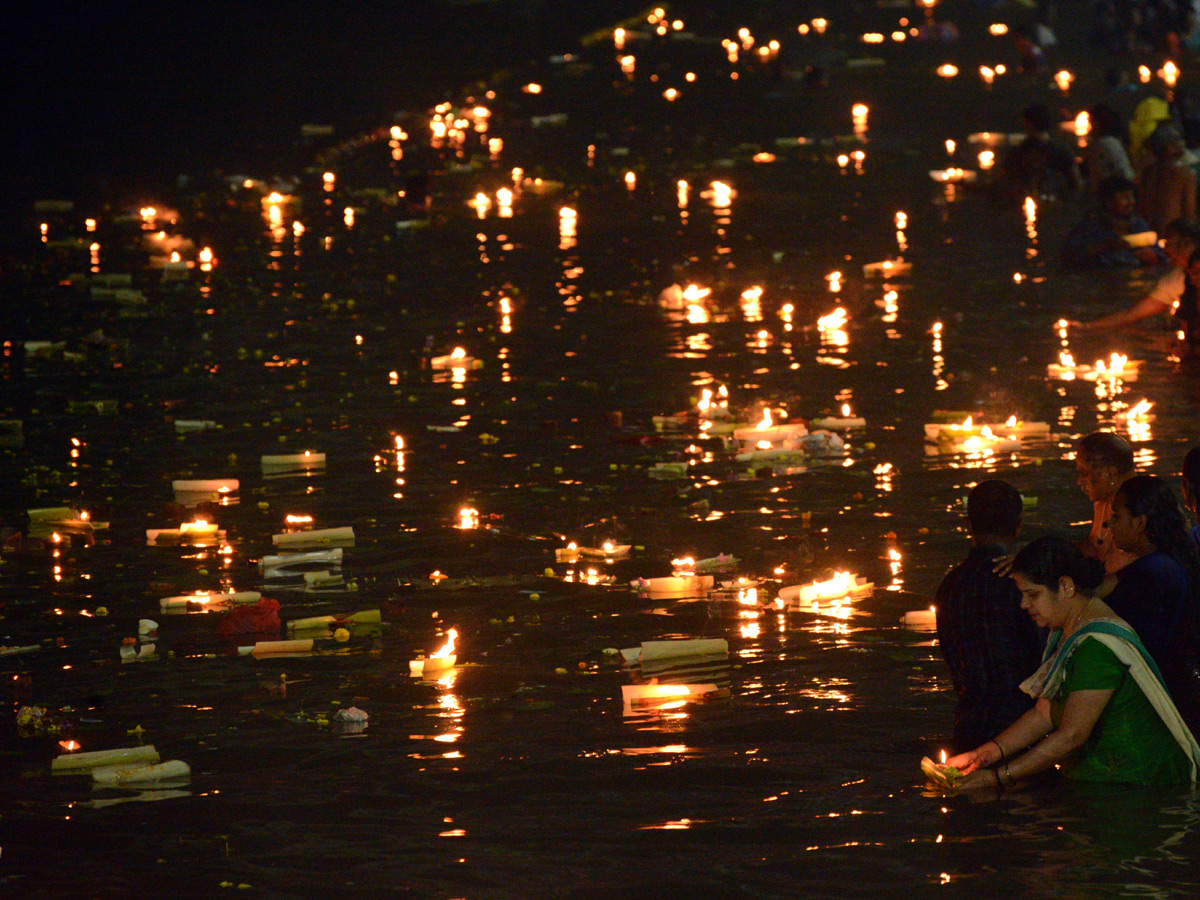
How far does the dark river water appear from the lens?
7656 mm

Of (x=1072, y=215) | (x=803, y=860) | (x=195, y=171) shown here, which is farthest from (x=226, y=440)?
(x=195, y=171)

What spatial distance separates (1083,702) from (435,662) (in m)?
3.49

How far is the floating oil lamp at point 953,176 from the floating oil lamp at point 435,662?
18.1 metres

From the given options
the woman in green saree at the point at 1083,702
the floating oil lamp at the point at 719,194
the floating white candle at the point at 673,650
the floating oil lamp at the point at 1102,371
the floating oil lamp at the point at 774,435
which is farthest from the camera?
the floating oil lamp at the point at 719,194

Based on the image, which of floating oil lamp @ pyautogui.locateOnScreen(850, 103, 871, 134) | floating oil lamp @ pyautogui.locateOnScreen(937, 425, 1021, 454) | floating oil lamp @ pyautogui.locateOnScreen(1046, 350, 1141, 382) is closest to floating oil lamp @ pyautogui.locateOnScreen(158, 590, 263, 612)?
floating oil lamp @ pyautogui.locateOnScreen(937, 425, 1021, 454)

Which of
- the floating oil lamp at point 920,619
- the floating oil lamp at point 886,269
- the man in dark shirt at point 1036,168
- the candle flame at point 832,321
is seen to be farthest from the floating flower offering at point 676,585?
the man in dark shirt at point 1036,168

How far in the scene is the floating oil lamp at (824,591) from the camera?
10.9 meters

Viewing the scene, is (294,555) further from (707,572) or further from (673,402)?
(673,402)

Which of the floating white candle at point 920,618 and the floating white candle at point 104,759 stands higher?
the floating white candle at point 920,618

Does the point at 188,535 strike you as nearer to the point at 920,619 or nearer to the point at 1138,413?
the point at 920,619

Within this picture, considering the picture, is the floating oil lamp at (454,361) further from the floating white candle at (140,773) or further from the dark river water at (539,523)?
the floating white candle at (140,773)

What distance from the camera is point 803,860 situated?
743cm

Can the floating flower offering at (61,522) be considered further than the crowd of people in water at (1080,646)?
Yes

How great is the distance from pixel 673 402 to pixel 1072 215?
10.4 m
